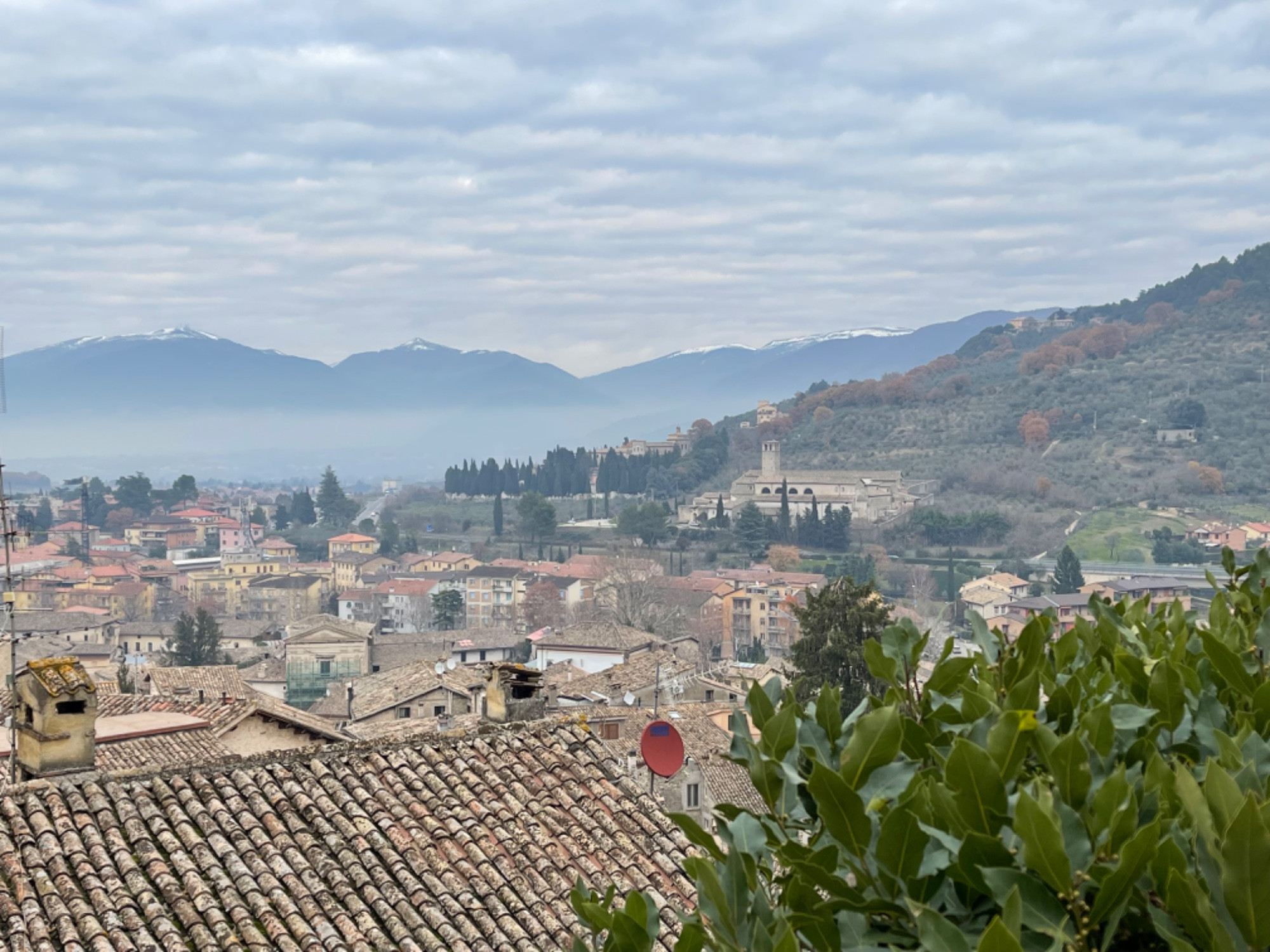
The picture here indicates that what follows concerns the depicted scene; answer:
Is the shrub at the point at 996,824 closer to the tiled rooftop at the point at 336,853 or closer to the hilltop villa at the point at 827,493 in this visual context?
the tiled rooftop at the point at 336,853

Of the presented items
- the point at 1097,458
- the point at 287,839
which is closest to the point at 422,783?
the point at 287,839

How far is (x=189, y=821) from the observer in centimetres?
552

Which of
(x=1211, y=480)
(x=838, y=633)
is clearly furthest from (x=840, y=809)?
(x=1211, y=480)

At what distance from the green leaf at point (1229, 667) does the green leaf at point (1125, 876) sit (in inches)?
35.1

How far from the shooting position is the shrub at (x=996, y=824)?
1.24 m

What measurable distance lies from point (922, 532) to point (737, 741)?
8320 centimetres

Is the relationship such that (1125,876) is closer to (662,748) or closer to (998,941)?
(998,941)

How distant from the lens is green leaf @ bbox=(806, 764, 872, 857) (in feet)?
4.59

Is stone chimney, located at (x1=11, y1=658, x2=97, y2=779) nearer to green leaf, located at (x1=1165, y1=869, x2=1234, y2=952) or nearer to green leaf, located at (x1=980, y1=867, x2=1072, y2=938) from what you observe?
green leaf, located at (x1=980, y1=867, x2=1072, y2=938)

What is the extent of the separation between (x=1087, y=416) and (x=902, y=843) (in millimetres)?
113488

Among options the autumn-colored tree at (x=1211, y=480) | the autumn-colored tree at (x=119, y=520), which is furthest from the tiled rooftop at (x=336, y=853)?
the autumn-colored tree at (x=119, y=520)

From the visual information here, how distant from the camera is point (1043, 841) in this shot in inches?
48.4

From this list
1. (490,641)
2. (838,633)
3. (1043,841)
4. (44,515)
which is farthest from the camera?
(44,515)

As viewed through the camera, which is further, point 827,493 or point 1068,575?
point 827,493
